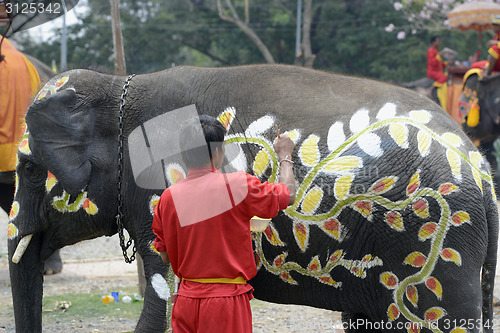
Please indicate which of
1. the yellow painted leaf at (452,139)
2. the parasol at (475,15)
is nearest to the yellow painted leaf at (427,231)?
the yellow painted leaf at (452,139)

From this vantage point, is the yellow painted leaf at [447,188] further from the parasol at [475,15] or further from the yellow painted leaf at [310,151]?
the parasol at [475,15]

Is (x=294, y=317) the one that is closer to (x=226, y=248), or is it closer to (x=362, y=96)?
(x=362, y=96)

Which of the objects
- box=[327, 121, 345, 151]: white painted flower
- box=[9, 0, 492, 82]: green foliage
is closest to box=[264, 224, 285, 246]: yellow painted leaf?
box=[327, 121, 345, 151]: white painted flower

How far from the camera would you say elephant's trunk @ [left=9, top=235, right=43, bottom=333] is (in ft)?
11.5

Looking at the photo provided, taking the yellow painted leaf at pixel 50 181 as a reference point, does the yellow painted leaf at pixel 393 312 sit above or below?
below

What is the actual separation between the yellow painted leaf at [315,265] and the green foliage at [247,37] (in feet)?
71.9

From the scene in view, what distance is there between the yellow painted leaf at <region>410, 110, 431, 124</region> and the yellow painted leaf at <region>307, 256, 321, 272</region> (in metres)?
0.74

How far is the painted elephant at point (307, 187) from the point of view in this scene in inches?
113

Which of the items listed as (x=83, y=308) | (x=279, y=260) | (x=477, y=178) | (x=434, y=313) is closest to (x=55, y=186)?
(x=279, y=260)

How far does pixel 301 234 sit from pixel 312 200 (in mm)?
160

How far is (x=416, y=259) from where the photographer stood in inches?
114

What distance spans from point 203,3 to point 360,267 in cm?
2555

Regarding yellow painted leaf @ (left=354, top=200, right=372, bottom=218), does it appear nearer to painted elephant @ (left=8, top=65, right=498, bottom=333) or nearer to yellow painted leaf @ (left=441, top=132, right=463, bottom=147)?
painted elephant @ (left=8, top=65, right=498, bottom=333)

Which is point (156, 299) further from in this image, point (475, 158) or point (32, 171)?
point (475, 158)
